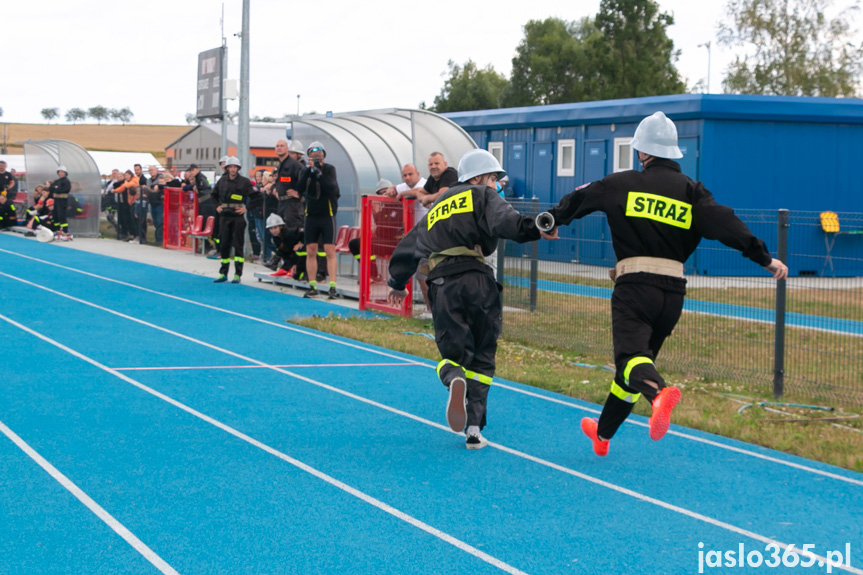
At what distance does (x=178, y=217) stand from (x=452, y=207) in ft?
69.0

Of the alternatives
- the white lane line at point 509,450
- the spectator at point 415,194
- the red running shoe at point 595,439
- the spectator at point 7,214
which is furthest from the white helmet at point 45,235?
the red running shoe at point 595,439

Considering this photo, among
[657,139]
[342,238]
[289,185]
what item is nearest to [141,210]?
[342,238]

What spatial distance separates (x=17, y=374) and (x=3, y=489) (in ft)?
12.5

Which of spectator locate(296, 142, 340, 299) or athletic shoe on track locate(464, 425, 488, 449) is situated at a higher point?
spectator locate(296, 142, 340, 299)

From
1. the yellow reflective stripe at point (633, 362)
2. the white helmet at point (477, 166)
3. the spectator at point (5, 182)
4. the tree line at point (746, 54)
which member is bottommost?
the yellow reflective stripe at point (633, 362)

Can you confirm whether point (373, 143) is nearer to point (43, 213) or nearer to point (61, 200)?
point (61, 200)

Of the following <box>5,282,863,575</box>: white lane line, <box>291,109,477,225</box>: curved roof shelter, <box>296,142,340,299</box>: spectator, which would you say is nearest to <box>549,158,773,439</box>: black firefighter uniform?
<box>5,282,863,575</box>: white lane line

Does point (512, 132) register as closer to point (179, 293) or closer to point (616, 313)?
point (179, 293)

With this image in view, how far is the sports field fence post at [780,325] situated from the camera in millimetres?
9031

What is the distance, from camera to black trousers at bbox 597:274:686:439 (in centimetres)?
588

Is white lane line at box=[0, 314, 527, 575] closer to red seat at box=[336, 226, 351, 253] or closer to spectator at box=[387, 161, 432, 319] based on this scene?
spectator at box=[387, 161, 432, 319]

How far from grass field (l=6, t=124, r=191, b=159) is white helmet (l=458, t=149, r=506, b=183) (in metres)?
111

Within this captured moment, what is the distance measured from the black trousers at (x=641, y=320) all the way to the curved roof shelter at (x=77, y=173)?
93.7 feet

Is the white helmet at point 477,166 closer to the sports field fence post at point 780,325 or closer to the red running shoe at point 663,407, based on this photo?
the red running shoe at point 663,407
